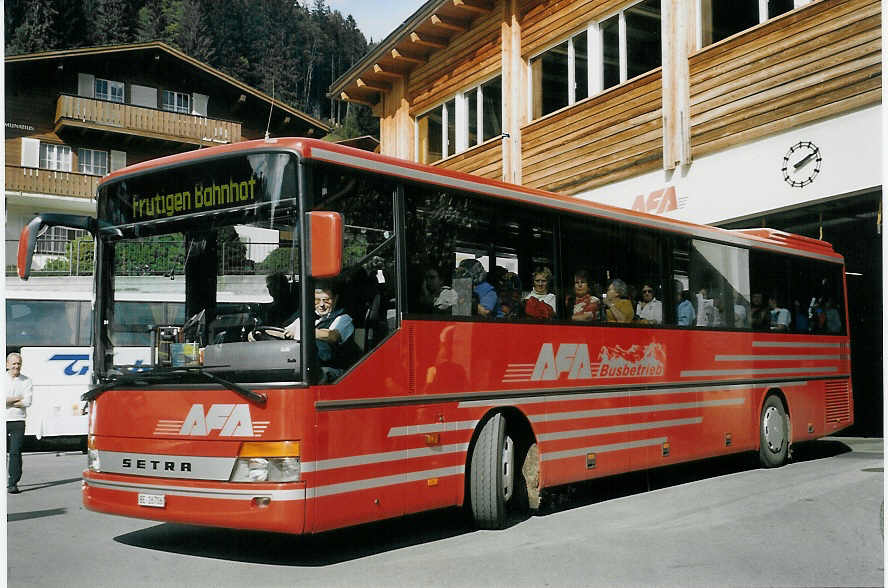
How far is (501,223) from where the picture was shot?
8992 millimetres

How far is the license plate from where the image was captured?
714 centimetres

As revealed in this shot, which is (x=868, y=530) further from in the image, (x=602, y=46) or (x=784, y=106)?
(x=602, y=46)

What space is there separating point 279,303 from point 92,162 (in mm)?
36050

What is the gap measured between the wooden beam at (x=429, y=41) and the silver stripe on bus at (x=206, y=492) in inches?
676

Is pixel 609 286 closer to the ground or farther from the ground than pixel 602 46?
closer to the ground

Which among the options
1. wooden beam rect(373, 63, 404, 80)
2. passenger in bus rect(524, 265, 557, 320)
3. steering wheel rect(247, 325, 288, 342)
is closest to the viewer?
steering wheel rect(247, 325, 288, 342)

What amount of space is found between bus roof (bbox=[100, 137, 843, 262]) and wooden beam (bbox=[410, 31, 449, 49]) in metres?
12.1

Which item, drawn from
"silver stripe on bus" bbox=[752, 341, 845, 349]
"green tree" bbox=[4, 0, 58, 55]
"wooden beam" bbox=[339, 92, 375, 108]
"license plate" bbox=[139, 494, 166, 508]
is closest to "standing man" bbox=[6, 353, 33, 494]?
"license plate" bbox=[139, 494, 166, 508]

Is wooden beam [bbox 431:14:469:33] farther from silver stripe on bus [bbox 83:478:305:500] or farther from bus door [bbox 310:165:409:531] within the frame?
silver stripe on bus [bbox 83:478:305:500]

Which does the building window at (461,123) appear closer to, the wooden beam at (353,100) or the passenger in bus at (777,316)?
the wooden beam at (353,100)

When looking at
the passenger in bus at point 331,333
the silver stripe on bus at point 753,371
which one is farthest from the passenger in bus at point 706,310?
the passenger in bus at point 331,333

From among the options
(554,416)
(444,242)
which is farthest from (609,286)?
(444,242)

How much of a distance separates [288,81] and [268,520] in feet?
41.0

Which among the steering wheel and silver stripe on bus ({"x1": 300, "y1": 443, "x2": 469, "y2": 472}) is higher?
the steering wheel
